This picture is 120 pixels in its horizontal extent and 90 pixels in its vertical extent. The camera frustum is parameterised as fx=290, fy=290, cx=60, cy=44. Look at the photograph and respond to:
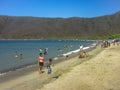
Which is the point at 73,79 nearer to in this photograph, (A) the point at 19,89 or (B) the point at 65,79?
(B) the point at 65,79

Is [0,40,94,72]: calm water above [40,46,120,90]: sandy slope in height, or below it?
below

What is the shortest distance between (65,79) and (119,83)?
2825mm

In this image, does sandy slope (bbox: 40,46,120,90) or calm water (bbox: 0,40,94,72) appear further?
calm water (bbox: 0,40,94,72)

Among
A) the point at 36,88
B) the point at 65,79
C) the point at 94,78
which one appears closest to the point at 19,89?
the point at 36,88

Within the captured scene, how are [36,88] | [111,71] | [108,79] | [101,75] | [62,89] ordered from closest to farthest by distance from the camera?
[62,89]
[36,88]
[108,79]
[101,75]
[111,71]

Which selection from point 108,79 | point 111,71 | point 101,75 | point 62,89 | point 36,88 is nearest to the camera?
point 62,89

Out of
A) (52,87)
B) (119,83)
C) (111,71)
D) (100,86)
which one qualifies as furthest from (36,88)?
(111,71)

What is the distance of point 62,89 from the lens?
474 inches

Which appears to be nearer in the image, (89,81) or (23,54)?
(89,81)

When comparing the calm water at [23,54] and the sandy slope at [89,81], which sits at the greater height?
the sandy slope at [89,81]

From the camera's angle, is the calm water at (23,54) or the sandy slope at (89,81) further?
the calm water at (23,54)

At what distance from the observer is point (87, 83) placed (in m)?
13.0

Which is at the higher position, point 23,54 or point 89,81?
point 89,81

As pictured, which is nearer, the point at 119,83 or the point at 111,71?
the point at 119,83
